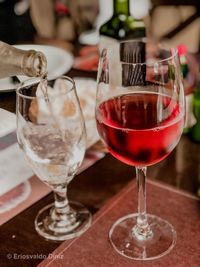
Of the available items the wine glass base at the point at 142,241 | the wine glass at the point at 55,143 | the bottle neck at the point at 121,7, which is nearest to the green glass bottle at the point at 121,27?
the bottle neck at the point at 121,7

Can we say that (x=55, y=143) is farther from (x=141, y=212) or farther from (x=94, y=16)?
(x=94, y=16)

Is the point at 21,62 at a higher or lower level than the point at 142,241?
higher

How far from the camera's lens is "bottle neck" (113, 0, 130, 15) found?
1013 mm

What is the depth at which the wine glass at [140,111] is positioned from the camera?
0.57m

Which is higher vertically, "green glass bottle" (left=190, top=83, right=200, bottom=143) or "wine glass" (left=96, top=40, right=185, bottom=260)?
"wine glass" (left=96, top=40, right=185, bottom=260)

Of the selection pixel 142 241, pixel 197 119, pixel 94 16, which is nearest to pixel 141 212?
pixel 142 241

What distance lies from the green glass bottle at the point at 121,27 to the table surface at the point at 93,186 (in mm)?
300

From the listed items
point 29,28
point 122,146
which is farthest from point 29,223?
point 29,28

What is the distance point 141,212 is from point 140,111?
0.15 m

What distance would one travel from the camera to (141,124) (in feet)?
A: 1.87

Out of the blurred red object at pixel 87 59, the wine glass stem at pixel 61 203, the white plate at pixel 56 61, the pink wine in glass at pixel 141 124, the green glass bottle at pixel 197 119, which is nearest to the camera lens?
the pink wine in glass at pixel 141 124

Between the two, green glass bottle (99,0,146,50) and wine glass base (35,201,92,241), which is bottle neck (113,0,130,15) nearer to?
Answer: green glass bottle (99,0,146,50)

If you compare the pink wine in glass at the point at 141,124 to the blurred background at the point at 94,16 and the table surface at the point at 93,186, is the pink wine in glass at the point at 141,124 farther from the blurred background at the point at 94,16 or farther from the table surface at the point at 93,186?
the blurred background at the point at 94,16

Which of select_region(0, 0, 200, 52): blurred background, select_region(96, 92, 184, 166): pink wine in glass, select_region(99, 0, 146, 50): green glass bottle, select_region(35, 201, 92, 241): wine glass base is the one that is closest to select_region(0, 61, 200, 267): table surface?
select_region(35, 201, 92, 241): wine glass base
